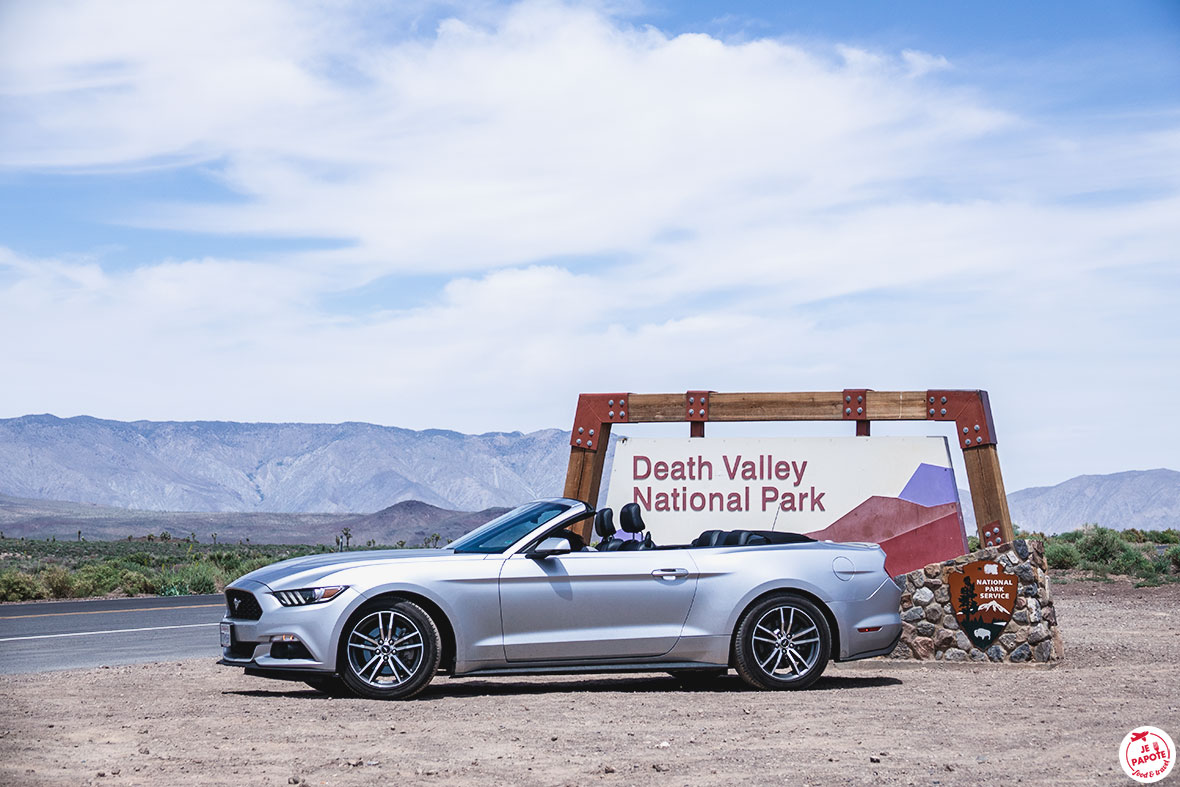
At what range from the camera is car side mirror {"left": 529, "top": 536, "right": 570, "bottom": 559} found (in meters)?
10.3

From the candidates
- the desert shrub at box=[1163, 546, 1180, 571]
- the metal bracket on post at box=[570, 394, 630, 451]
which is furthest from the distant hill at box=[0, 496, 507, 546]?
the metal bracket on post at box=[570, 394, 630, 451]

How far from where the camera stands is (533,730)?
8.48 meters

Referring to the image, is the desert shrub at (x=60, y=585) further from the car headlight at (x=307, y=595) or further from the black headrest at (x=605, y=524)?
the black headrest at (x=605, y=524)

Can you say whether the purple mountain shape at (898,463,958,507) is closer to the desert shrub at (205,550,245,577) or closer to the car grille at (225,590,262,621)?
the car grille at (225,590,262,621)

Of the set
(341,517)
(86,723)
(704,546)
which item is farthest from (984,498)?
(341,517)

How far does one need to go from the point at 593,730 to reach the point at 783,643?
2.61 m

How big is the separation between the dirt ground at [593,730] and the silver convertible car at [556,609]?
0.29 m

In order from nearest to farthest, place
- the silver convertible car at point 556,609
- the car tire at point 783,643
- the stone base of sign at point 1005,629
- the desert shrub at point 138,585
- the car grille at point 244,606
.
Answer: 1. the silver convertible car at point 556,609
2. the car grille at point 244,606
3. the car tire at point 783,643
4. the stone base of sign at point 1005,629
5. the desert shrub at point 138,585

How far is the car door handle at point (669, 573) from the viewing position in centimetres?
1046

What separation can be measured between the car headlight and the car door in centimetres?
120

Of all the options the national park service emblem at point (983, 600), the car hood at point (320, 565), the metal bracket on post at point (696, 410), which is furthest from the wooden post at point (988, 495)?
the car hood at point (320, 565)

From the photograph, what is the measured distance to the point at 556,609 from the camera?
10.2m

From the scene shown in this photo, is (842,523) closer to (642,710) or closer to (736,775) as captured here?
(642,710)

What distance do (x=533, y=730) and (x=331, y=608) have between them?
1996 millimetres
